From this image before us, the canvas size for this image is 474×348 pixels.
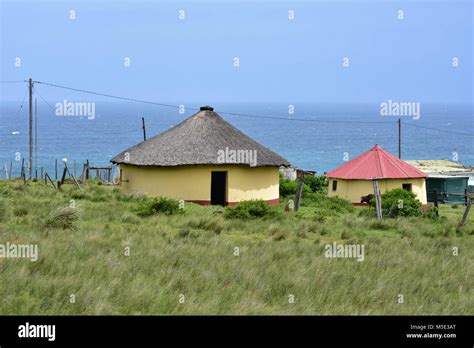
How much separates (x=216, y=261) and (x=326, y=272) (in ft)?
6.27

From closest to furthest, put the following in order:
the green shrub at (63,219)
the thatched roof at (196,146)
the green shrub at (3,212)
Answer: the green shrub at (63,219) < the green shrub at (3,212) < the thatched roof at (196,146)

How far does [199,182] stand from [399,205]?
→ 827 cm

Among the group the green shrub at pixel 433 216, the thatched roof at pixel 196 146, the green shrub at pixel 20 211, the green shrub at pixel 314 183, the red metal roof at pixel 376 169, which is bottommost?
the green shrub at pixel 433 216

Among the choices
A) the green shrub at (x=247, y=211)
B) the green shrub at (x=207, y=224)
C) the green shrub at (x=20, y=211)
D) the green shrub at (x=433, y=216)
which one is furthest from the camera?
the green shrub at (x=433, y=216)

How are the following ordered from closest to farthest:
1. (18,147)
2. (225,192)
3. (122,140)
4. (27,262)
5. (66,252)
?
(27,262)
(66,252)
(225,192)
(18,147)
(122,140)

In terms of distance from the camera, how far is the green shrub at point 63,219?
17.5m

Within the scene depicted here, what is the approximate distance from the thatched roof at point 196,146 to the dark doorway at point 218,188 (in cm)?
120

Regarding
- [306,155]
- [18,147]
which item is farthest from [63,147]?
[306,155]

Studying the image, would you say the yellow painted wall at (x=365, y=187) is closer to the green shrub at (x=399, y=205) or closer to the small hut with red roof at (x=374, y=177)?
the small hut with red roof at (x=374, y=177)

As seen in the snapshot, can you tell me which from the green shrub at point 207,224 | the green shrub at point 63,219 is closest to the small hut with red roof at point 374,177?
the green shrub at point 207,224

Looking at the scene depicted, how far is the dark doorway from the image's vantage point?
32.3m

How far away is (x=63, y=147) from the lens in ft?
493

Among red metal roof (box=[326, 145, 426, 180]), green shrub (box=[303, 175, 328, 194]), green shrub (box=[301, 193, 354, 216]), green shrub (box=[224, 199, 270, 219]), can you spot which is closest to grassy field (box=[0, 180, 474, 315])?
green shrub (box=[224, 199, 270, 219])
